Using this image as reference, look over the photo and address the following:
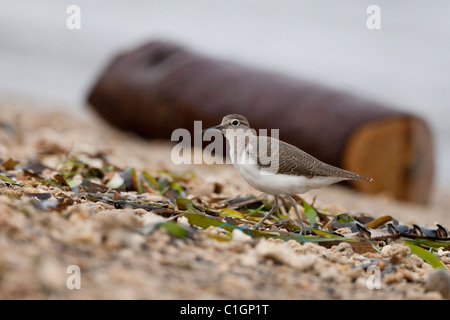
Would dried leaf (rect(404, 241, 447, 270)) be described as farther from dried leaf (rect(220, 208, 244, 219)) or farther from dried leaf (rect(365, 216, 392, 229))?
dried leaf (rect(220, 208, 244, 219))

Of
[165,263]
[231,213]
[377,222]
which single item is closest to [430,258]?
[377,222]

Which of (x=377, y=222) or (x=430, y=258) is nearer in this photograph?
(x=430, y=258)

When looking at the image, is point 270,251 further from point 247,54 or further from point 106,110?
point 247,54

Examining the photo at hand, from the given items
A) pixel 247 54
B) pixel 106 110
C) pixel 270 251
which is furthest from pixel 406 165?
pixel 247 54

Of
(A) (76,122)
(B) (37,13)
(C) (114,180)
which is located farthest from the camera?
(B) (37,13)

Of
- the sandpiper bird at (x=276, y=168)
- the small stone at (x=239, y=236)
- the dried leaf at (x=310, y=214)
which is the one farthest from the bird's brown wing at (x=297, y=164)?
the small stone at (x=239, y=236)

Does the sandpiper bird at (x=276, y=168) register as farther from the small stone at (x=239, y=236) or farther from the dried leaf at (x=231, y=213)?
the small stone at (x=239, y=236)

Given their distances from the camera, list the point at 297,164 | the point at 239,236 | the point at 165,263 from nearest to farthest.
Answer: the point at 165,263 < the point at 239,236 < the point at 297,164

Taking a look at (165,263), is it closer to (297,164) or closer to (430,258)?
(297,164)

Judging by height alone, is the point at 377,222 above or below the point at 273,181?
below
